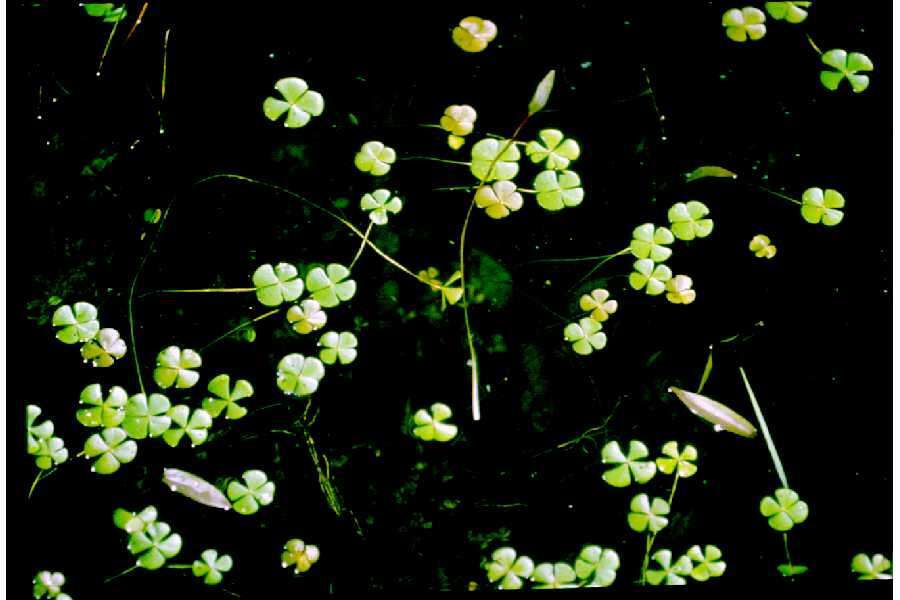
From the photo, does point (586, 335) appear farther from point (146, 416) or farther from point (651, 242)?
point (146, 416)

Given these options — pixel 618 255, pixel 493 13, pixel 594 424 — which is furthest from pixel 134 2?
pixel 594 424

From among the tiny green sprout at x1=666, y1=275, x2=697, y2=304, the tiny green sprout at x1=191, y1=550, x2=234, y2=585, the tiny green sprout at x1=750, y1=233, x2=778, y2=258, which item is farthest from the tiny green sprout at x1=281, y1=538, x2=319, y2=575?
the tiny green sprout at x1=750, y1=233, x2=778, y2=258

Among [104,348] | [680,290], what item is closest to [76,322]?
[104,348]

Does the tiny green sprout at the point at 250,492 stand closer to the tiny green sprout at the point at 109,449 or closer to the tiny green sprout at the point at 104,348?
the tiny green sprout at the point at 109,449

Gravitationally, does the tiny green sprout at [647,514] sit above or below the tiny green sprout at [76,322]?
below

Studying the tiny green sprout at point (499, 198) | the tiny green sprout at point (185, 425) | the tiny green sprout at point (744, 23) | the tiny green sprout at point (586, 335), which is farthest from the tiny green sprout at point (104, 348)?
the tiny green sprout at point (744, 23)

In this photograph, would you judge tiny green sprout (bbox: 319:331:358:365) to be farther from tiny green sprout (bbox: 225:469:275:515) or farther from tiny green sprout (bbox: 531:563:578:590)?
tiny green sprout (bbox: 531:563:578:590)
